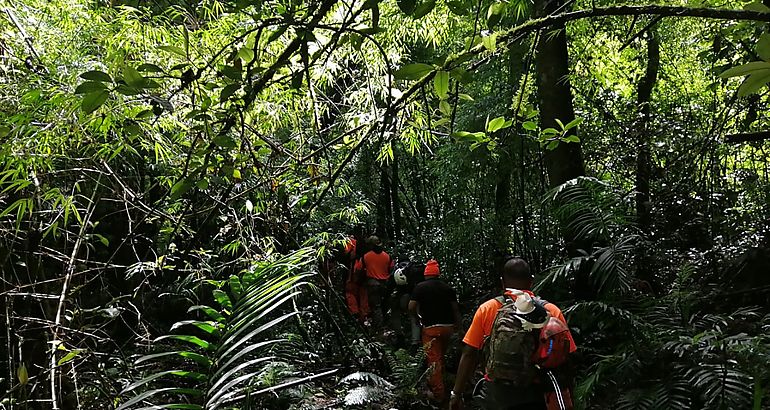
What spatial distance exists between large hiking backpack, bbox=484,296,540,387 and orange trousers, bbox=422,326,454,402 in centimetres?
214

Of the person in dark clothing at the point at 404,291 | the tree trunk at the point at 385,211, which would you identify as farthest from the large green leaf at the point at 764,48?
the tree trunk at the point at 385,211

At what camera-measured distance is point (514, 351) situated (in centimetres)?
289

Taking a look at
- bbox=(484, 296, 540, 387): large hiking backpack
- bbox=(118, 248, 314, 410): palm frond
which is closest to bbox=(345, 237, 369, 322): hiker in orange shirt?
bbox=(118, 248, 314, 410): palm frond

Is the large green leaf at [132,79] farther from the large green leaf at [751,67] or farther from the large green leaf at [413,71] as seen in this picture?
the large green leaf at [751,67]

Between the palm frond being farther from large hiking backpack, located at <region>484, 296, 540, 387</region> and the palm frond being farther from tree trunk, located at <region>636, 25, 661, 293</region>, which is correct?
tree trunk, located at <region>636, 25, 661, 293</region>

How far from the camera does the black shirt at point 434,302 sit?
538 cm

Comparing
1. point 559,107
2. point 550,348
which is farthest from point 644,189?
point 550,348

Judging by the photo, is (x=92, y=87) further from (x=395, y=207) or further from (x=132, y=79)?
(x=395, y=207)

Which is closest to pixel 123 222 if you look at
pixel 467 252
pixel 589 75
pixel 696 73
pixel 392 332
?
pixel 392 332

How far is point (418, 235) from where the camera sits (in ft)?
33.7

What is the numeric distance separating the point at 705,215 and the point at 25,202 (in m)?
5.83

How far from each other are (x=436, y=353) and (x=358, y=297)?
3102 millimetres

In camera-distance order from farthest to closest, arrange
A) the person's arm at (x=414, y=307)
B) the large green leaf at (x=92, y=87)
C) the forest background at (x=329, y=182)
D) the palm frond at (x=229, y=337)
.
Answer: the person's arm at (x=414, y=307) < the palm frond at (x=229, y=337) < the forest background at (x=329, y=182) < the large green leaf at (x=92, y=87)

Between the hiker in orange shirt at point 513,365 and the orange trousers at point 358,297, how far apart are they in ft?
15.6
